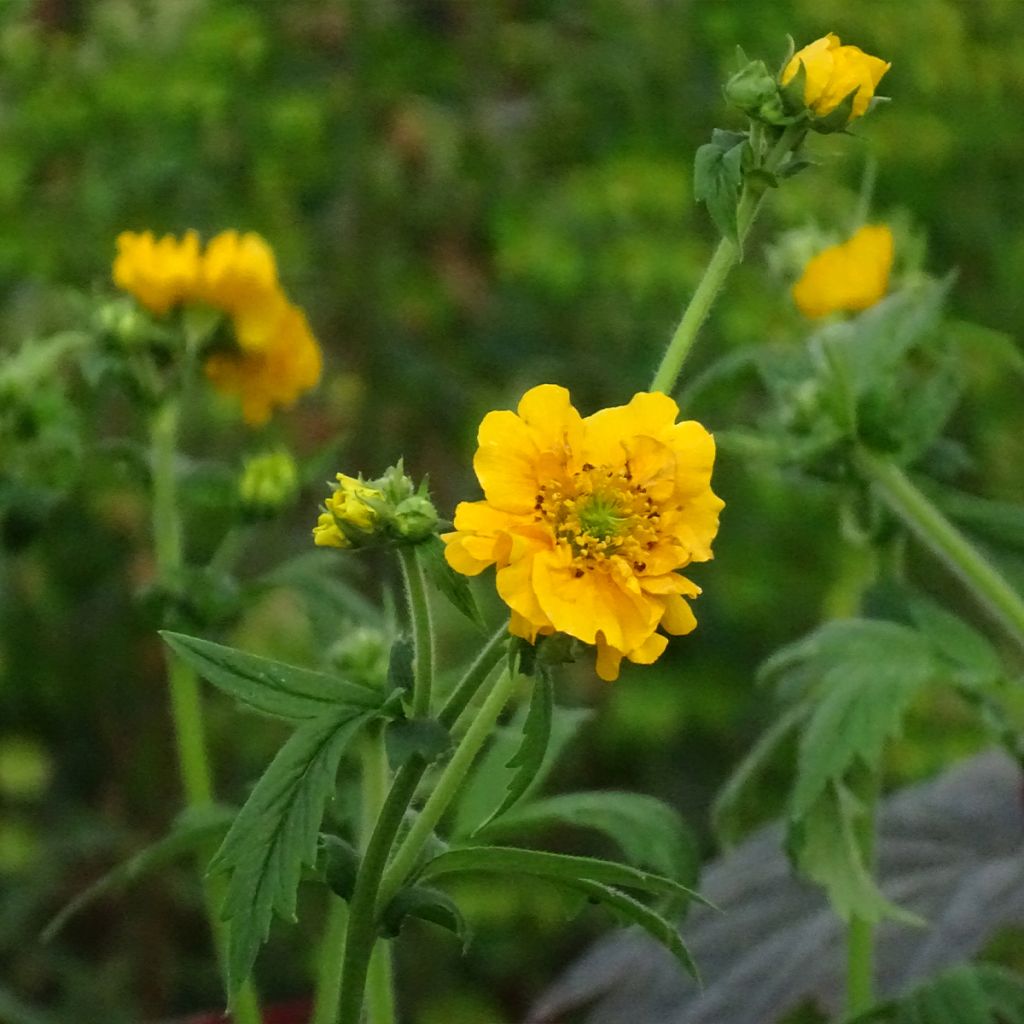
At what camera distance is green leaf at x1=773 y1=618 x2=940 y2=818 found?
2.44 feet

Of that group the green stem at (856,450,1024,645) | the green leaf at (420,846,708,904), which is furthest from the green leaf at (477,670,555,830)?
the green stem at (856,450,1024,645)

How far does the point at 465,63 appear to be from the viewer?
1.94 meters

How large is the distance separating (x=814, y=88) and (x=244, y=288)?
1.32ft

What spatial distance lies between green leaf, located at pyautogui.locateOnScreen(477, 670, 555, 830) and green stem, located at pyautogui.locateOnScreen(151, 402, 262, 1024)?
0.27 m

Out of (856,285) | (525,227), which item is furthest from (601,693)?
(856,285)

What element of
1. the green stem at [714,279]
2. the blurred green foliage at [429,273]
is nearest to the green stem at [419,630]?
the green stem at [714,279]

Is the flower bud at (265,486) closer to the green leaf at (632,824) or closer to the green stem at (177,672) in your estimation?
the green stem at (177,672)

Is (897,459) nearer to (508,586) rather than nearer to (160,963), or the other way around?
(508,586)

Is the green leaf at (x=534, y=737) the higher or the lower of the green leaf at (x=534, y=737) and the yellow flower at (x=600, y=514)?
the lower

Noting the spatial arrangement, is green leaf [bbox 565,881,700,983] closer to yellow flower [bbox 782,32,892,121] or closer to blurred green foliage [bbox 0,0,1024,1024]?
yellow flower [bbox 782,32,892,121]

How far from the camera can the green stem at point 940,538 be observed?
824mm

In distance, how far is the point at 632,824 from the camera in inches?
28.4

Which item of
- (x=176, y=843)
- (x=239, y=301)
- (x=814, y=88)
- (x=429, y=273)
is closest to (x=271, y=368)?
(x=239, y=301)

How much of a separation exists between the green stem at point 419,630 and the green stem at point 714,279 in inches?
4.1
